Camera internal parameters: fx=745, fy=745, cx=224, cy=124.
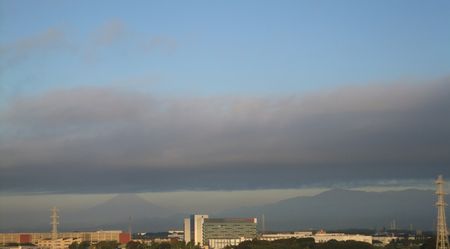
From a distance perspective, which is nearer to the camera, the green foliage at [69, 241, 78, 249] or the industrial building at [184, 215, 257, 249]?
the green foliage at [69, 241, 78, 249]

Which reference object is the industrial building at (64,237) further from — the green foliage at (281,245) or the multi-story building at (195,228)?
the green foliage at (281,245)

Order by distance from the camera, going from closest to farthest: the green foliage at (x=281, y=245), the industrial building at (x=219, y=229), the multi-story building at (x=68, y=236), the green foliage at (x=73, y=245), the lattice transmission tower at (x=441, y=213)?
1. the lattice transmission tower at (x=441, y=213)
2. the green foliage at (x=281, y=245)
3. the green foliage at (x=73, y=245)
4. the industrial building at (x=219, y=229)
5. the multi-story building at (x=68, y=236)

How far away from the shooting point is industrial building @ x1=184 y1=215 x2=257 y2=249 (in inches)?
6304

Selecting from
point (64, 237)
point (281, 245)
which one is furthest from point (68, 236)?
point (281, 245)

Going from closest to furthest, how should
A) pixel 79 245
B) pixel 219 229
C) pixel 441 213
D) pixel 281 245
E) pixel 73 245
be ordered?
pixel 441 213 < pixel 281 245 < pixel 79 245 < pixel 73 245 < pixel 219 229

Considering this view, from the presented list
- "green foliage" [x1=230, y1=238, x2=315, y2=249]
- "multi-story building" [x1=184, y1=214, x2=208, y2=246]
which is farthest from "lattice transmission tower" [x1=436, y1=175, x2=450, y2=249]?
"multi-story building" [x1=184, y1=214, x2=208, y2=246]

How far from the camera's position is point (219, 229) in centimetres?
16150

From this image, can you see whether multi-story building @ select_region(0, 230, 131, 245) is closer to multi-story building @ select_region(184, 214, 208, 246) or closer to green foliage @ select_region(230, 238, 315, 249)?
multi-story building @ select_region(184, 214, 208, 246)

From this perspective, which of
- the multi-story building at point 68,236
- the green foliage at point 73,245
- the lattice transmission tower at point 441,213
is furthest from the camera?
the multi-story building at point 68,236

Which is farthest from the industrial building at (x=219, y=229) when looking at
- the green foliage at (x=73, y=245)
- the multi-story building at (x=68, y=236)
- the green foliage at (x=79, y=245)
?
the green foliage at (x=73, y=245)

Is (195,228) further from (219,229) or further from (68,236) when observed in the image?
(68,236)

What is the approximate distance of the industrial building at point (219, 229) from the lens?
160125 mm

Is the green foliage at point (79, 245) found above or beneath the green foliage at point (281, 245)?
beneath

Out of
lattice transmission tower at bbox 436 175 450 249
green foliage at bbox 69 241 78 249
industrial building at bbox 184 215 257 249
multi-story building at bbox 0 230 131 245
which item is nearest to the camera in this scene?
lattice transmission tower at bbox 436 175 450 249
